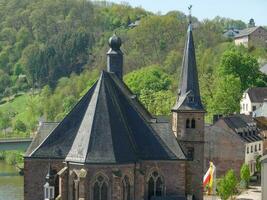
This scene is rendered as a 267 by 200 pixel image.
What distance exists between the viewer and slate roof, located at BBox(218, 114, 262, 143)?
81.6 metres

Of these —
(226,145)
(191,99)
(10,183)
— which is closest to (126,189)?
(191,99)

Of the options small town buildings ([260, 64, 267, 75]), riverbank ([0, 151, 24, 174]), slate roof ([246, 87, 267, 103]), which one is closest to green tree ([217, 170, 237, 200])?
→ slate roof ([246, 87, 267, 103])

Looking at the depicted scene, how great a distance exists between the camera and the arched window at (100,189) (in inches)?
1908

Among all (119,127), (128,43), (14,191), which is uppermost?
(128,43)

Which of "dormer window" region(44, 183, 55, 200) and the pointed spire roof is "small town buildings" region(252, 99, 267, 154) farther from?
"dormer window" region(44, 183, 55, 200)

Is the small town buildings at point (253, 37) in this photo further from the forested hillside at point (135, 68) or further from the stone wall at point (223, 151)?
the stone wall at point (223, 151)

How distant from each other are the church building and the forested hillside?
4980 centimetres

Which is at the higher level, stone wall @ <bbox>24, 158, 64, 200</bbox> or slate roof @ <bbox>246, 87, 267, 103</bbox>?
slate roof @ <bbox>246, 87, 267, 103</bbox>

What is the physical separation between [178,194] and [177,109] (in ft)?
21.1

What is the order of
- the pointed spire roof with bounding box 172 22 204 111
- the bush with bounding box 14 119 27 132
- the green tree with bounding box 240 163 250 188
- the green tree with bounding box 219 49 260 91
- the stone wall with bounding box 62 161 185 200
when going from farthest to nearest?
A: the bush with bounding box 14 119 27 132 → the green tree with bounding box 219 49 260 91 → the green tree with bounding box 240 163 250 188 → the pointed spire roof with bounding box 172 22 204 111 → the stone wall with bounding box 62 161 185 200

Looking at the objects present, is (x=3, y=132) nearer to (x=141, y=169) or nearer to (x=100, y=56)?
(x=100, y=56)

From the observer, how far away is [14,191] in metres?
80.6

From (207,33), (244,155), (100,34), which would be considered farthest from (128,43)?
(244,155)

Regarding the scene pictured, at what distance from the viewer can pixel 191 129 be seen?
54.2 metres
